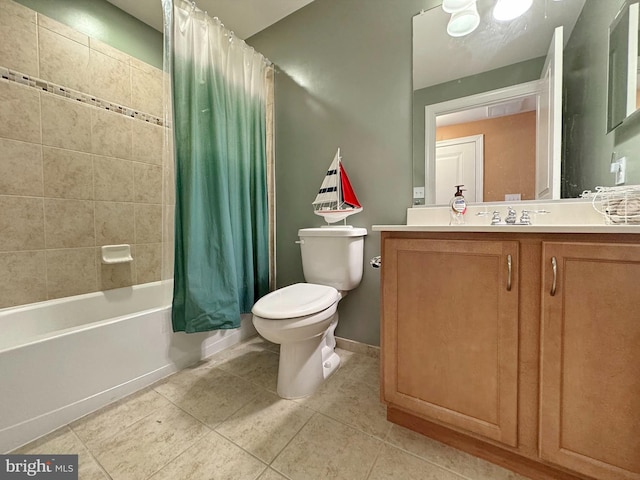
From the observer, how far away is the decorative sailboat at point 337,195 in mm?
1606

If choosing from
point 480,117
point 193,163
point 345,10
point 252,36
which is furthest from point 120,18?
point 480,117

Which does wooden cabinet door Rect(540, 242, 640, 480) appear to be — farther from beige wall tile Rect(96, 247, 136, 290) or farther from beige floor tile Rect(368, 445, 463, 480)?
beige wall tile Rect(96, 247, 136, 290)

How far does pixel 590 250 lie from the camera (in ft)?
2.31

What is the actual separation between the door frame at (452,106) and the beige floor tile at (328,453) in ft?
3.85

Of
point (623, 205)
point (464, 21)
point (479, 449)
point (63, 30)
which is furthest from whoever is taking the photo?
point (63, 30)

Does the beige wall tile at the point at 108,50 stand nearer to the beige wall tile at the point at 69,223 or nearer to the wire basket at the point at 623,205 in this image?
the beige wall tile at the point at 69,223

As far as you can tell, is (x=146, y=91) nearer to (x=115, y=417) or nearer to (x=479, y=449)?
(x=115, y=417)

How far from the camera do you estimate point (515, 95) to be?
48.8 inches

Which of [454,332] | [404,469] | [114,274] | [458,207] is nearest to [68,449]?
[114,274]

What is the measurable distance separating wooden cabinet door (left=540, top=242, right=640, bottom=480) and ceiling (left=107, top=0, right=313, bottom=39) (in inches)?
85.6

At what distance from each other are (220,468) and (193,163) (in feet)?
4.37

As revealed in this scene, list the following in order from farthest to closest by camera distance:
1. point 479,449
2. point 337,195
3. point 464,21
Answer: point 337,195 → point 464,21 → point 479,449

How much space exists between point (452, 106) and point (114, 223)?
2154 millimetres

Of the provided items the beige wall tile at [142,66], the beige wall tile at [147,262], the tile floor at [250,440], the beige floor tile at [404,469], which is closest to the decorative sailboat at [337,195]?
the tile floor at [250,440]
